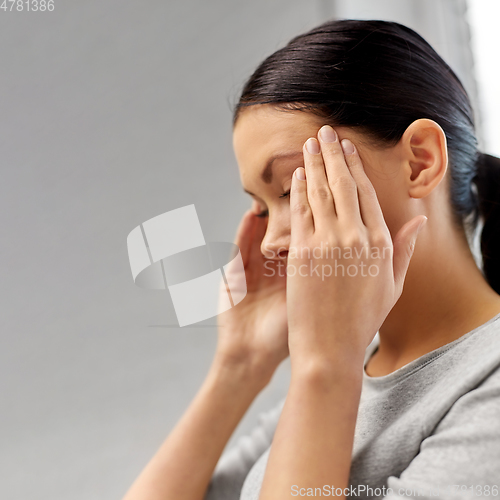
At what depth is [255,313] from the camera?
2.90ft

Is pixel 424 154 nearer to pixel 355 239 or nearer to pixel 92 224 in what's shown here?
pixel 355 239

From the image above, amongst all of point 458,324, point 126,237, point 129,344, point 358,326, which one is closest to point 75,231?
point 126,237

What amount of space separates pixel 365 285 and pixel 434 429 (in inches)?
7.4

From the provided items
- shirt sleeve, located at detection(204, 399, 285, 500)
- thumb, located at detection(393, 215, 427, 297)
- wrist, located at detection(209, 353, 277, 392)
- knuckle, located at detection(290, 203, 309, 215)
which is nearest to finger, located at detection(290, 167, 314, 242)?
knuckle, located at detection(290, 203, 309, 215)

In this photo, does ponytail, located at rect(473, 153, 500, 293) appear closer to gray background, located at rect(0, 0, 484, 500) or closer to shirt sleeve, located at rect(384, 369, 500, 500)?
shirt sleeve, located at rect(384, 369, 500, 500)

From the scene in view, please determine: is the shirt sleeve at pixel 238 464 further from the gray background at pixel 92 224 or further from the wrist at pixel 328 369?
the wrist at pixel 328 369

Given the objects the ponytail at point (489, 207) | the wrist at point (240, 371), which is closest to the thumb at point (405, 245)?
the ponytail at point (489, 207)

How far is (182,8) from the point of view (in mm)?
849

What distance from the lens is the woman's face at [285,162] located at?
24.5 inches

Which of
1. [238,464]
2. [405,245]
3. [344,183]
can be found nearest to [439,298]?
[405,245]

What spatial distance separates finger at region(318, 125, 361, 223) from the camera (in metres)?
0.57

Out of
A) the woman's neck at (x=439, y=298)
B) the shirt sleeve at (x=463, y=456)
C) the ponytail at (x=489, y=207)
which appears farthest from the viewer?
the ponytail at (x=489, y=207)

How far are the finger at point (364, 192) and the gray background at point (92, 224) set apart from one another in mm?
318

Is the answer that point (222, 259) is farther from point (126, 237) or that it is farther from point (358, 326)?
point (358, 326)
